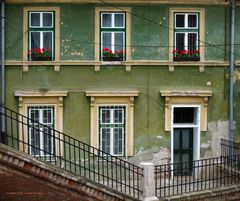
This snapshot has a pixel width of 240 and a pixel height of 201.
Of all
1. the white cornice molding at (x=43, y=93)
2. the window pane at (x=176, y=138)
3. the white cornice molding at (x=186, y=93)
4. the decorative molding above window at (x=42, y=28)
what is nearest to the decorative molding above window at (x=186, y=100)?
the white cornice molding at (x=186, y=93)

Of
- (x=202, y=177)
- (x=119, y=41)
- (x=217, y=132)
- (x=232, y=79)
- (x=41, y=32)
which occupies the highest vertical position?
(x=41, y=32)

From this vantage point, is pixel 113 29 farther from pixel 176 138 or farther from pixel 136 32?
pixel 176 138

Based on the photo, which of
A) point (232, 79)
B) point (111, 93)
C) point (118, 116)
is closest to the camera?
point (111, 93)

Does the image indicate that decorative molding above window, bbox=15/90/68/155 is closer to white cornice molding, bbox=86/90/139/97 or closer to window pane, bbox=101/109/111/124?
white cornice molding, bbox=86/90/139/97

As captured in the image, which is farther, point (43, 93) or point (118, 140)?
point (118, 140)

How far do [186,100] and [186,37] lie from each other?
2.31 m

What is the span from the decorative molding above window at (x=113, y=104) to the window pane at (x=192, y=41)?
8.61 feet

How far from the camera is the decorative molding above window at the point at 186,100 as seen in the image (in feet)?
54.9

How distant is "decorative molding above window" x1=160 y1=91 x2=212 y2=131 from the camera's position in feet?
54.9

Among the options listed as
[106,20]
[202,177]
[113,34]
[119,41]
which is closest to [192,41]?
[119,41]

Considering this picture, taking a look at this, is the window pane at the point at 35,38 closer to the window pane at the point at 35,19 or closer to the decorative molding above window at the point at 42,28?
the decorative molding above window at the point at 42,28

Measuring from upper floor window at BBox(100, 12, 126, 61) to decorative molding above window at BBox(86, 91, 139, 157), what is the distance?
1.29 metres

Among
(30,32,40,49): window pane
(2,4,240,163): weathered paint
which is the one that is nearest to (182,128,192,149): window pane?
(2,4,240,163): weathered paint

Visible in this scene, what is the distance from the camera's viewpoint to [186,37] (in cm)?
1698
